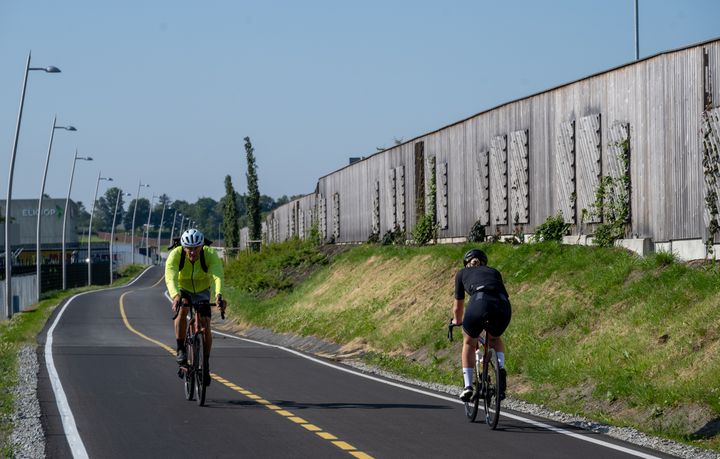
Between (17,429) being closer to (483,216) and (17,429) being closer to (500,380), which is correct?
(500,380)

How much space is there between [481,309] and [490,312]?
0.34 feet

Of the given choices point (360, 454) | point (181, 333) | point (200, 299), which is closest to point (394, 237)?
point (181, 333)

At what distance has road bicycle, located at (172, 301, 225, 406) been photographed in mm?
15461

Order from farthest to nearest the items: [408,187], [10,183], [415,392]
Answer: [10,183] → [408,187] → [415,392]

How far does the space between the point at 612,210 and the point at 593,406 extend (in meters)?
8.96

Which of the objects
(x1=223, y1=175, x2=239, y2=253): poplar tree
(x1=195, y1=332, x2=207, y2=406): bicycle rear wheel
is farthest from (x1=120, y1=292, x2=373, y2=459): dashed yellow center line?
(x1=223, y1=175, x2=239, y2=253): poplar tree

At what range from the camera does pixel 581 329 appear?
18.9m

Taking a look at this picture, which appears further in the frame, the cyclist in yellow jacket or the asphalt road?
the cyclist in yellow jacket

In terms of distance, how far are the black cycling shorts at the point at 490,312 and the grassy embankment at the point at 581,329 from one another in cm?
200

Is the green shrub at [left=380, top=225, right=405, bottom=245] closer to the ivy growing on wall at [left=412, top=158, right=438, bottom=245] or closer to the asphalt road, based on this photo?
the ivy growing on wall at [left=412, top=158, right=438, bottom=245]

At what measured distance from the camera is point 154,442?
39.2 feet

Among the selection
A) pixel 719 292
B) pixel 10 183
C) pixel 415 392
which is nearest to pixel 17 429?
pixel 415 392

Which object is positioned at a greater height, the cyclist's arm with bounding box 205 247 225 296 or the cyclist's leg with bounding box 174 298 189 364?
the cyclist's arm with bounding box 205 247 225 296

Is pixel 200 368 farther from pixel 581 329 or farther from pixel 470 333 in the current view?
pixel 581 329
